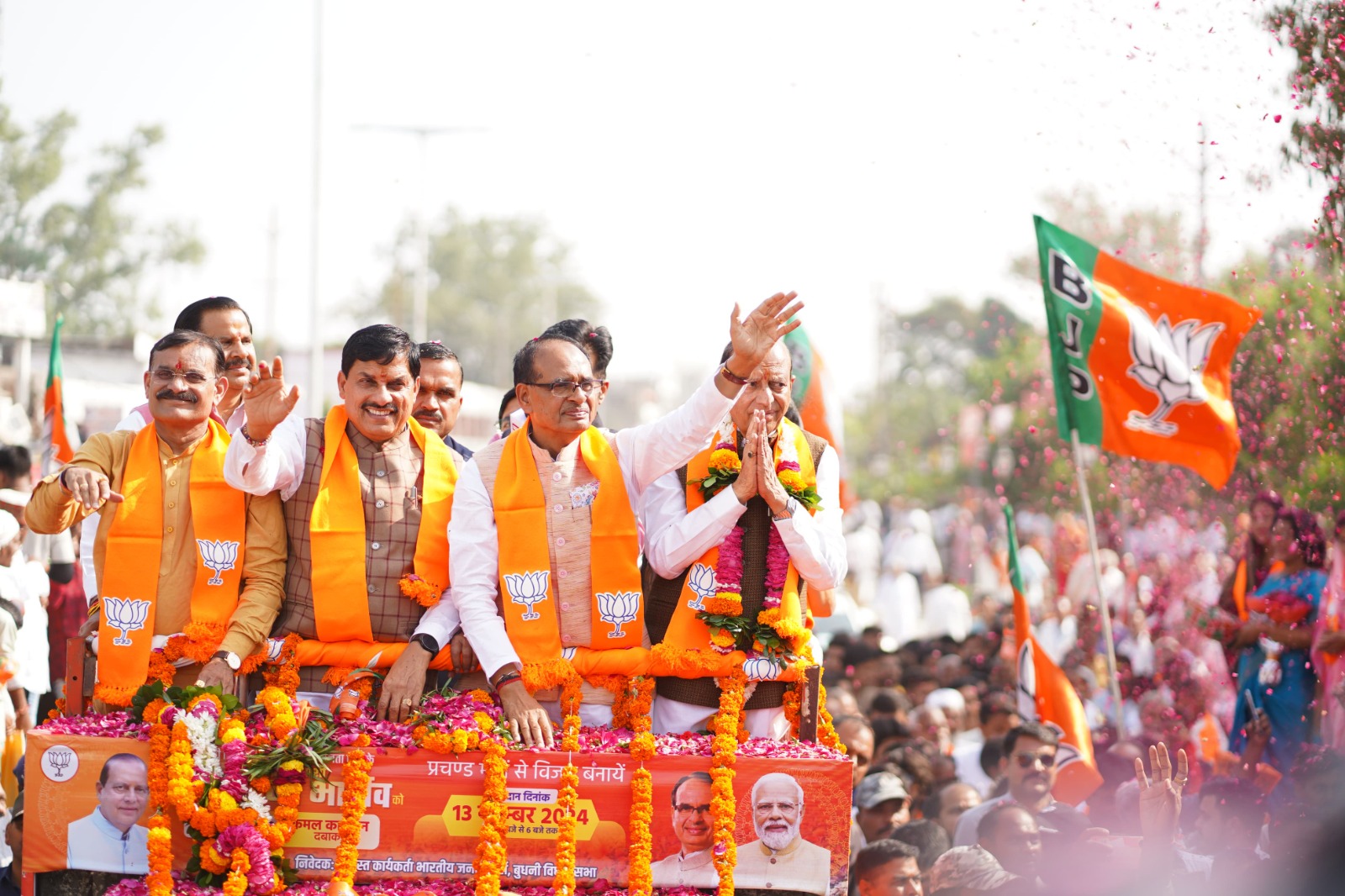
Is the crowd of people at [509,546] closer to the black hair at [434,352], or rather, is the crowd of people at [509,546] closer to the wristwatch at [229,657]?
the wristwatch at [229,657]

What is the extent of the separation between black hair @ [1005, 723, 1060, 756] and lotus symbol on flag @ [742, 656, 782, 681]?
262 cm

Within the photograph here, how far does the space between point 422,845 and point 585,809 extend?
20.6 inches

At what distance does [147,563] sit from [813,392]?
4900mm

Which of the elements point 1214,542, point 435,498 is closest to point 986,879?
point 435,498

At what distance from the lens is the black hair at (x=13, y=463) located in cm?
757

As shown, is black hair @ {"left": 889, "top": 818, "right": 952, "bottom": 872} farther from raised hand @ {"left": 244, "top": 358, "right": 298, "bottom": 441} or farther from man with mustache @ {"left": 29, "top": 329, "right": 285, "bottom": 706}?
raised hand @ {"left": 244, "top": 358, "right": 298, "bottom": 441}

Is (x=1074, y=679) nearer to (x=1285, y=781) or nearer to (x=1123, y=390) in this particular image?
(x=1123, y=390)

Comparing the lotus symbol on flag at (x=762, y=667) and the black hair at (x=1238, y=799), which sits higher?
the lotus symbol on flag at (x=762, y=667)

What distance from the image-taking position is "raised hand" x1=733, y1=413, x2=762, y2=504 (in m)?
4.73

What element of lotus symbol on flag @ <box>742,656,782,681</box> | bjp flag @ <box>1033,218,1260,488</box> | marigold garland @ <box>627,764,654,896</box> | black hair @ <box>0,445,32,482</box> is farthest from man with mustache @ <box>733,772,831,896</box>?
black hair @ <box>0,445,32,482</box>

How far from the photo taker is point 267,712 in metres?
4.59

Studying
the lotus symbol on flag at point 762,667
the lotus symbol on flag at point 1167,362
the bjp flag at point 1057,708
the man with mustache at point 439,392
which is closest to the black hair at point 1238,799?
the bjp flag at point 1057,708

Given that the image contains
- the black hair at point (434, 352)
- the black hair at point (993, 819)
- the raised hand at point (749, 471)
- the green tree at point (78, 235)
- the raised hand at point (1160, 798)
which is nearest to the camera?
the raised hand at point (1160, 798)

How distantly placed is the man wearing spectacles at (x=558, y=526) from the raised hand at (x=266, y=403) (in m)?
0.66
